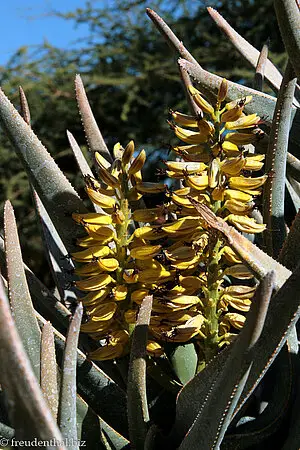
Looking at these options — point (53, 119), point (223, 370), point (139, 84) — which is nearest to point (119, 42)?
point (139, 84)

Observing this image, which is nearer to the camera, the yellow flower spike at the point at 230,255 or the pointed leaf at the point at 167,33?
the yellow flower spike at the point at 230,255

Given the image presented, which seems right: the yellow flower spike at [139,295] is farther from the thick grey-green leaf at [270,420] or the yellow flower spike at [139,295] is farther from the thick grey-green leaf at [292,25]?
the thick grey-green leaf at [292,25]

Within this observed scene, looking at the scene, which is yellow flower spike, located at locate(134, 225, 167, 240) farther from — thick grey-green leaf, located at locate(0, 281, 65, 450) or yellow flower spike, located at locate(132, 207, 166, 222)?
thick grey-green leaf, located at locate(0, 281, 65, 450)

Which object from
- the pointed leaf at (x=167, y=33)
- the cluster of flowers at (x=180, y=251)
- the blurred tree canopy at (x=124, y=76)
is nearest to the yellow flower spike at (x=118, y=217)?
the cluster of flowers at (x=180, y=251)

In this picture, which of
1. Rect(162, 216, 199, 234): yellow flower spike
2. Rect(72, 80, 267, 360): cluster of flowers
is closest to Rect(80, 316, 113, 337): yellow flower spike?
Rect(72, 80, 267, 360): cluster of flowers

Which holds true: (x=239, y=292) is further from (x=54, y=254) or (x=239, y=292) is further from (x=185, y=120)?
(x=54, y=254)

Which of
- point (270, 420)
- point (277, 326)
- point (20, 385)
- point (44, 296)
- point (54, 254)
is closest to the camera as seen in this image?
point (20, 385)

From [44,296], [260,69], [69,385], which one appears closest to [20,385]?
[69,385]
